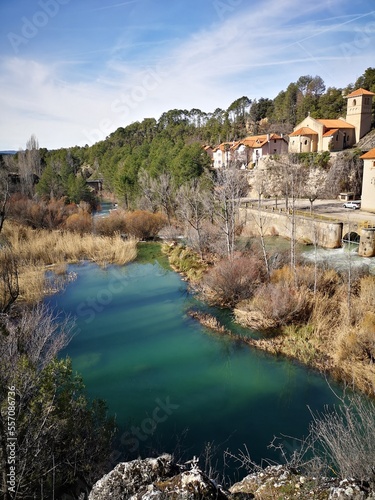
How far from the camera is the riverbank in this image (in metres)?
9.85

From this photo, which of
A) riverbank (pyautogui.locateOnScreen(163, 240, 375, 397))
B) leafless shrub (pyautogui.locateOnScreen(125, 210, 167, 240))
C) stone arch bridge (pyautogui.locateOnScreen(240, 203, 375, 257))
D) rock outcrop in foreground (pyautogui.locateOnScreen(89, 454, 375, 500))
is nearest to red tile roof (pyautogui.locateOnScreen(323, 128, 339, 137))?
stone arch bridge (pyautogui.locateOnScreen(240, 203, 375, 257))

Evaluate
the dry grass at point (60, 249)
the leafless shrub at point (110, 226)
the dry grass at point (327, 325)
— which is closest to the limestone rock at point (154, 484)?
the dry grass at point (327, 325)

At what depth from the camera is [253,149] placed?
45.4 metres

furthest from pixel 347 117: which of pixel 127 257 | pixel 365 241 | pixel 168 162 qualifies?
pixel 127 257

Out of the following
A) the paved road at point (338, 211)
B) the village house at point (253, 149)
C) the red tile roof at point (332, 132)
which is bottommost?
the paved road at point (338, 211)

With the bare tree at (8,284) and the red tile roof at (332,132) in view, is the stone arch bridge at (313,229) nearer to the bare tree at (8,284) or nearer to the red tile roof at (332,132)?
the bare tree at (8,284)

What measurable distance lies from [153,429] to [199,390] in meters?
1.90

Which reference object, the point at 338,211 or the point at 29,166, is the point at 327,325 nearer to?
the point at 338,211

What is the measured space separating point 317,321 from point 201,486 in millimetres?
9847

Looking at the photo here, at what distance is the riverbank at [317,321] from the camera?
9.85 m

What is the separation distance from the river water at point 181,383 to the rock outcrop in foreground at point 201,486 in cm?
384

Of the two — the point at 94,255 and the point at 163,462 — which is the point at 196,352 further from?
the point at 94,255

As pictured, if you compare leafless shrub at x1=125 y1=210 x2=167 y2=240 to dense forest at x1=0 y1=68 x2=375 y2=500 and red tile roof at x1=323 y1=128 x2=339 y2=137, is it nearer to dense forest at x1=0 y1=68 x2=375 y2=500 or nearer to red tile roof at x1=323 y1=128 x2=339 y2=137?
dense forest at x1=0 y1=68 x2=375 y2=500

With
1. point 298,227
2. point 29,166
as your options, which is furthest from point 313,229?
point 29,166
